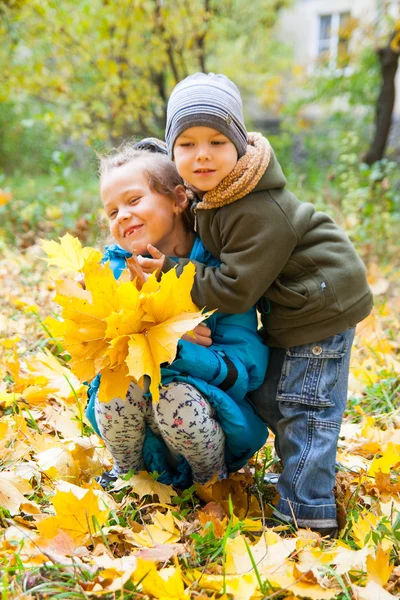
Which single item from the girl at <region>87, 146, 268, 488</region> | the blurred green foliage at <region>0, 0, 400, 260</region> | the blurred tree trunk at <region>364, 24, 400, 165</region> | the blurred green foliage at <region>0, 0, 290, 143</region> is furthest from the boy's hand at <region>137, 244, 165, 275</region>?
the blurred tree trunk at <region>364, 24, 400, 165</region>

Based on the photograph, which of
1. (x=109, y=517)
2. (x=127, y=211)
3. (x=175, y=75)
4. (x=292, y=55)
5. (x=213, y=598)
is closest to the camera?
(x=213, y=598)

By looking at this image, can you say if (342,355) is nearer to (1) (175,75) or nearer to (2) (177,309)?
(2) (177,309)

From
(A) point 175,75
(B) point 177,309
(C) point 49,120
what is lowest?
(B) point 177,309

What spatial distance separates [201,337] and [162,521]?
52 cm

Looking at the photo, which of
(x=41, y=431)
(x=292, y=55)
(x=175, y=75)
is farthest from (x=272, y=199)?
(x=292, y=55)

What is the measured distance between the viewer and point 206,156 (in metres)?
1.59

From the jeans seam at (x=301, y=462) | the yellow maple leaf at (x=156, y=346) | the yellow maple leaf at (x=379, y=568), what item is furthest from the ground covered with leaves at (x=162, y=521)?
the yellow maple leaf at (x=156, y=346)

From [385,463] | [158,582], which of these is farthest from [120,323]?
[385,463]

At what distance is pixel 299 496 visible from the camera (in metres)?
1.69

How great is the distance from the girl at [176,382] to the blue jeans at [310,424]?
104 millimetres

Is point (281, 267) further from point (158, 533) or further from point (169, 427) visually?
point (158, 533)

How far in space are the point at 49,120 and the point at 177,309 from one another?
5355mm

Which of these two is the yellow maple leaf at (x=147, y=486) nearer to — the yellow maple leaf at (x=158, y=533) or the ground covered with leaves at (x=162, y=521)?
the ground covered with leaves at (x=162, y=521)

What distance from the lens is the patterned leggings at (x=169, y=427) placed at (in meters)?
1.64
